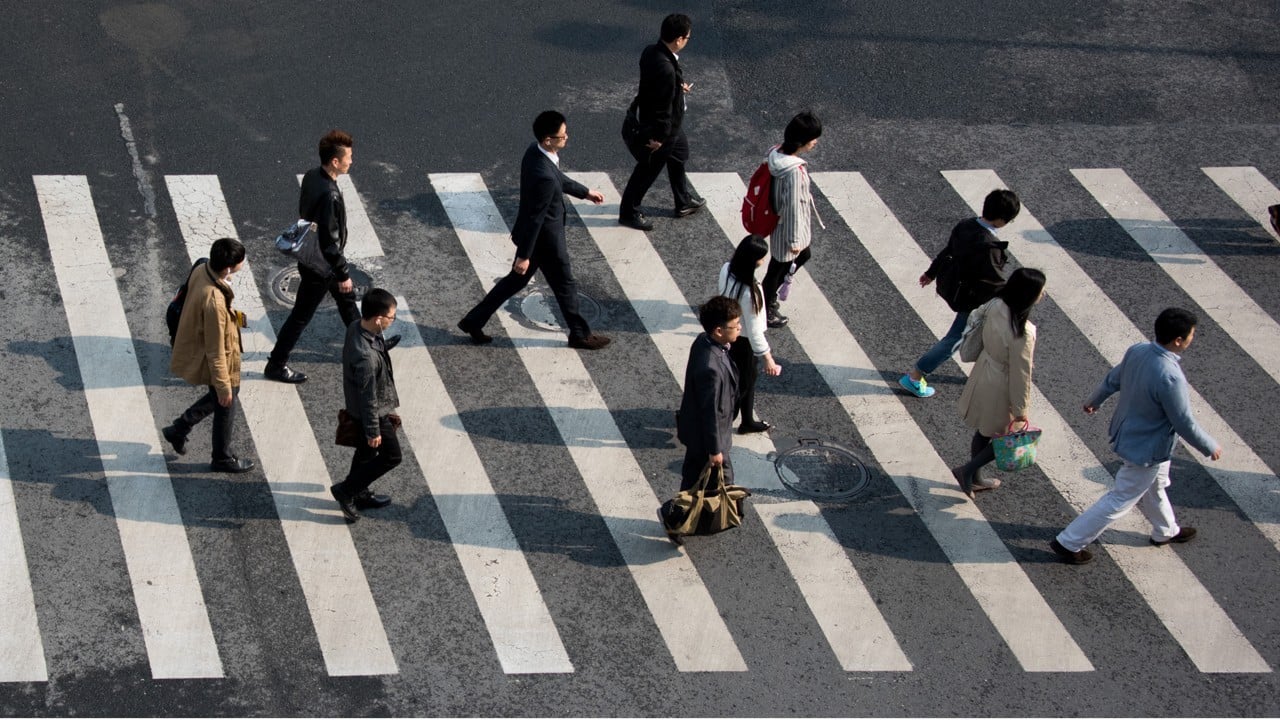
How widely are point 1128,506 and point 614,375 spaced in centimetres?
375

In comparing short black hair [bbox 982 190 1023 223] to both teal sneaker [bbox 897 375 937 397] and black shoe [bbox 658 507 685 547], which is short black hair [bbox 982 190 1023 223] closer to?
teal sneaker [bbox 897 375 937 397]

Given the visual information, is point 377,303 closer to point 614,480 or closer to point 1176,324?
point 614,480

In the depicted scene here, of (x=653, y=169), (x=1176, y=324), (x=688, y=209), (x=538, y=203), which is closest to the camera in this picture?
(x=1176, y=324)

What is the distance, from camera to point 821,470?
957 cm

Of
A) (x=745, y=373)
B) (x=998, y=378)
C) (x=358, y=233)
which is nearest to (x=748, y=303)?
(x=745, y=373)

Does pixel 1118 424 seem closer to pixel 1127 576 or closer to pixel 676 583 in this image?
pixel 1127 576

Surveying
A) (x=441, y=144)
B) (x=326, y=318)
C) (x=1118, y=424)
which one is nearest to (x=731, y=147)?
(x=441, y=144)

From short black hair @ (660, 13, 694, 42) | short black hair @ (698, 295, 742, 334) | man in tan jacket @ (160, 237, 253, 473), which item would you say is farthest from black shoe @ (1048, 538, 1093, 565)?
man in tan jacket @ (160, 237, 253, 473)

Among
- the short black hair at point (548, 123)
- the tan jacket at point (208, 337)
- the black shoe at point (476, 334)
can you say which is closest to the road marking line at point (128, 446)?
the tan jacket at point (208, 337)

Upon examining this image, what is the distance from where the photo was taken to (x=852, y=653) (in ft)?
26.9

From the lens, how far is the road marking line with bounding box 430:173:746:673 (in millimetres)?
8250

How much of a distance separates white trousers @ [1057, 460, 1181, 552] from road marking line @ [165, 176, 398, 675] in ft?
14.4

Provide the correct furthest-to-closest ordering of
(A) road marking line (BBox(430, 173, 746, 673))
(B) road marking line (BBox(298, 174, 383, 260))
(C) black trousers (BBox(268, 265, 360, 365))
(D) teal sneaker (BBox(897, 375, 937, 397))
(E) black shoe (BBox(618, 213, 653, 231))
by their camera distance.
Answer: (E) black shoe (BBox(618, 213, 653, 231))
(B) road marking line (BBox(298, 174, 383, 260))
(D) teal sneaker (BBox(897, 375, 937, 397))
(C) black trousers (BBox(268, 265, 360, 365))
(A) road marking line (BBox(430, 173, 746, 673))

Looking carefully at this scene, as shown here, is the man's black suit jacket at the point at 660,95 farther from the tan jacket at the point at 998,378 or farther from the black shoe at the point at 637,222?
the tan jacket at the point at 998,378
